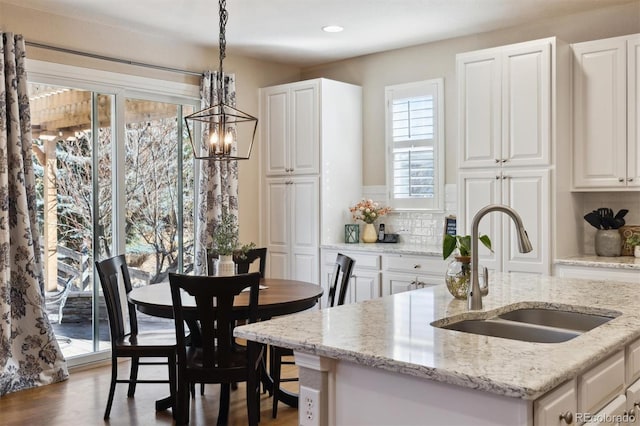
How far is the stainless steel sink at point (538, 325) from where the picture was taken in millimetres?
2162

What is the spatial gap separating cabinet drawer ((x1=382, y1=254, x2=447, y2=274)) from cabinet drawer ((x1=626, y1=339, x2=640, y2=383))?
2667mm

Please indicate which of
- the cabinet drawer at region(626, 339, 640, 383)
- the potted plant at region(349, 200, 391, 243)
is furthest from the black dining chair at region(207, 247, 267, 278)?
the cabinet drawer at region(626, 339, 640, 383)

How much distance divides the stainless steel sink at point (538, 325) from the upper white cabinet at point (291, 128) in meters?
3.34

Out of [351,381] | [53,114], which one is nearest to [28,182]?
[53,114]

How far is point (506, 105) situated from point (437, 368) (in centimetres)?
330

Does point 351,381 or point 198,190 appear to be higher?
point 198,190

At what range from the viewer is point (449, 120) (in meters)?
5.26

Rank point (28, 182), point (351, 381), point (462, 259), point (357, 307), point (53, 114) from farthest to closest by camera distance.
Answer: point (53, 114) < point (28, 182) < point (462, 259) < point (357, 307) < point (351, 381)

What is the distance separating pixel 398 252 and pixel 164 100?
94.6 inches

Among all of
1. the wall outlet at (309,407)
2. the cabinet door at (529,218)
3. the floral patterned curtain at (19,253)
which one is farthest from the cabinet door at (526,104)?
the floral patterned curtain at (19,253)

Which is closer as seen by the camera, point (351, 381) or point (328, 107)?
point (351, 381)

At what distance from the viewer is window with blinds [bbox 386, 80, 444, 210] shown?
5.35 m

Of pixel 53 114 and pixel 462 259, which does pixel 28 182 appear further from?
pixel 462 259

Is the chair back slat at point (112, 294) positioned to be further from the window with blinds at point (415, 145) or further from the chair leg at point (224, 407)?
the window with blinds at point (415, 145)
